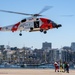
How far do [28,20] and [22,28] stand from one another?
8.26 ft

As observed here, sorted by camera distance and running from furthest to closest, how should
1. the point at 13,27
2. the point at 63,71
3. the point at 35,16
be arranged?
the point at 13,27 → the point at 35,16 → the point at 63,71

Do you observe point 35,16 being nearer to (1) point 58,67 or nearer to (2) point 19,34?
(2) point 19,34

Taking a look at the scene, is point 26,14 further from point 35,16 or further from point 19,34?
point 19,34

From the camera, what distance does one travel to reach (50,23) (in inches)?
2552

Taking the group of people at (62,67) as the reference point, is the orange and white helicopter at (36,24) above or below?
above

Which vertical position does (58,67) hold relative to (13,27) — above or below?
below

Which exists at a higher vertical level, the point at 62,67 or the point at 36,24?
the point at 36,24

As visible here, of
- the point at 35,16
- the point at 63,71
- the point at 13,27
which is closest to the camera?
the point at 63,71

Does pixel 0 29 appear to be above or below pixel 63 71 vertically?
above

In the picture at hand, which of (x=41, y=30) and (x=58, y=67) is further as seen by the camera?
(x=41, y=30)

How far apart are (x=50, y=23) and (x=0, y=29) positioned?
484 inches

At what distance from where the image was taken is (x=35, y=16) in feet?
211

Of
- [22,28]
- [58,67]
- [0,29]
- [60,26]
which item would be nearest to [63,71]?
[58,67]

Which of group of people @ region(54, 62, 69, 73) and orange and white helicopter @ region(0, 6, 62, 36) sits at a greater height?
orange and white helicopter @ region(0, 6, 62, 36)
